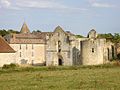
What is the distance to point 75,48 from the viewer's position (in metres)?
79.0

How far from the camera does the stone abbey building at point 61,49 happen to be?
7344 centimetres

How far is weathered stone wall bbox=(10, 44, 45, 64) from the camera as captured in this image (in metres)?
98.1

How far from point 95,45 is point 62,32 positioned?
10206 mm

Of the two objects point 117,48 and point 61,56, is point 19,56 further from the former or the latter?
point 117,48

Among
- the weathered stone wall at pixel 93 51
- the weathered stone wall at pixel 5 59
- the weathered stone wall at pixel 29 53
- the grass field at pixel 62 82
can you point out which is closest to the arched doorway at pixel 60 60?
the weathered stone wall at pixel 93 51

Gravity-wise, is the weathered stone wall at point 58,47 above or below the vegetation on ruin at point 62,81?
above

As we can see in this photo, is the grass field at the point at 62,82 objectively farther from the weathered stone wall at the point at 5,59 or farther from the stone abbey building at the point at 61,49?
the stone abbey building at the point at 61,49

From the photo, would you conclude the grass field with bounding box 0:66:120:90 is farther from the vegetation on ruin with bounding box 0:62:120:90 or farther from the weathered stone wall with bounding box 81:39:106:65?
the weathered stone wall with bounding box 81:39:106:65

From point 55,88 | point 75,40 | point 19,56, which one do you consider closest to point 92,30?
point 75,40

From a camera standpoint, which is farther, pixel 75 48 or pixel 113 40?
pixel 113 40

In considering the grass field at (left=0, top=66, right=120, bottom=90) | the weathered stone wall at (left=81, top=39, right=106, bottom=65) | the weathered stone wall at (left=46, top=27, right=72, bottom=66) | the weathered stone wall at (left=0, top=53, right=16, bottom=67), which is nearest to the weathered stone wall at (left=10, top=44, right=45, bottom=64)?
the weathered stone wall at (left=46, top=27, right=72, bottom=66)

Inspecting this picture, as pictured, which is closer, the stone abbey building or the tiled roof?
the stone abbey building

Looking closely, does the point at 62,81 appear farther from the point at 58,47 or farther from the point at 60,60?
the point at 58,47

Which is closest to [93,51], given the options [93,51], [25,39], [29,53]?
[93,51]
